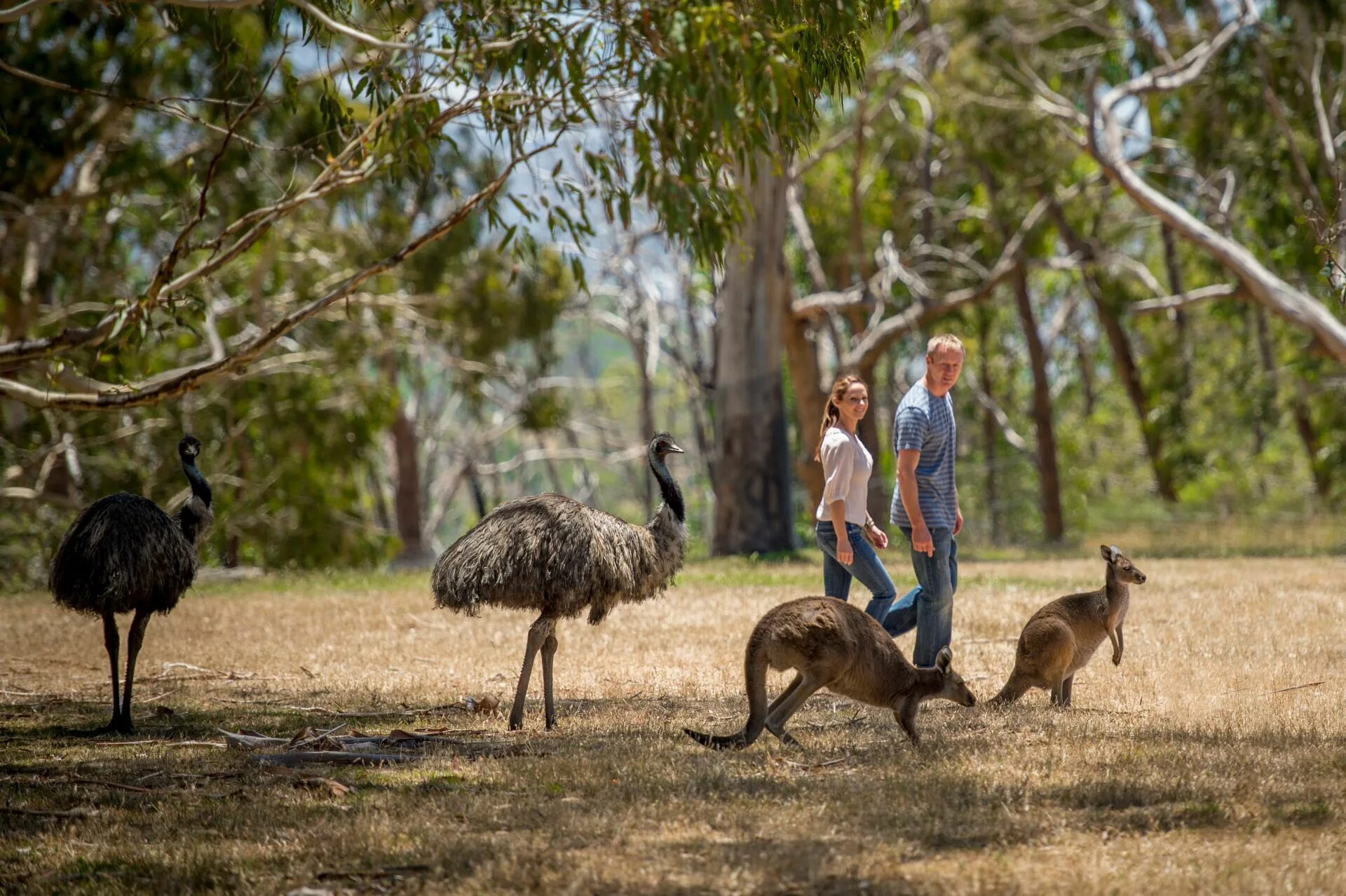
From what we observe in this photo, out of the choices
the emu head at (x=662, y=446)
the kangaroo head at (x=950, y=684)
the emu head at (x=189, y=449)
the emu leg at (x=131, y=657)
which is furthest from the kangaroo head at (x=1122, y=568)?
the emu head at (x=189, y=449)

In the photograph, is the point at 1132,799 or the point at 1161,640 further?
the point at 1161,640

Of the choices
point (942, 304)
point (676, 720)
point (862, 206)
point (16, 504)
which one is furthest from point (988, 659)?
point (862, 206)

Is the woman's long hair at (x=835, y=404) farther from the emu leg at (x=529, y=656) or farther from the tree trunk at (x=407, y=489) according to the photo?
the tree trunk at (x=407, y=489)

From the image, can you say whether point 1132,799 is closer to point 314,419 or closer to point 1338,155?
point 1338,155

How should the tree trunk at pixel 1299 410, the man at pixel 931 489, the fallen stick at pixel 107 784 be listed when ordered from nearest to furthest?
the fallen stick at pixel 107 784
the man at pixel 931 489
the tree trunk at pixel 1299 410

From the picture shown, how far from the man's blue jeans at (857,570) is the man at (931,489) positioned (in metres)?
0.20

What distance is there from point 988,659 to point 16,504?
58.6 ft

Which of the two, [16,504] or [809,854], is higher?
[16,504]

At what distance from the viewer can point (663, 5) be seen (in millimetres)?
7727

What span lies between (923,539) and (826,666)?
166cm

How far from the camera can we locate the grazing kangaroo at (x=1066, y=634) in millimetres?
8102

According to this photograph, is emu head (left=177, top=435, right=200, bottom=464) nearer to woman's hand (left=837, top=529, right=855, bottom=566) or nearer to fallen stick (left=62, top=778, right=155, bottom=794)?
fallen stick (left=62, top=778, right=155, bottom=794)

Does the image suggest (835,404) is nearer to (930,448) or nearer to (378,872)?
(930,448)

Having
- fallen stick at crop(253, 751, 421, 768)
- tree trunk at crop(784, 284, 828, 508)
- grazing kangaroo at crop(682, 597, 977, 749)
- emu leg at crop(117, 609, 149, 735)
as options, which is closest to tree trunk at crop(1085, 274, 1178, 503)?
tree trunk at crop(784, 284, 828, 508)
